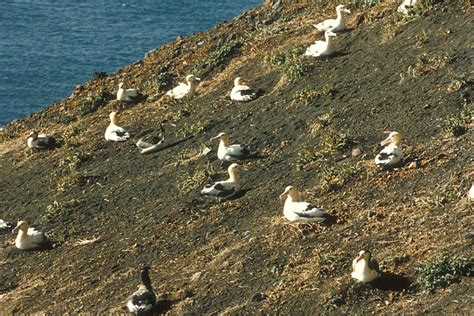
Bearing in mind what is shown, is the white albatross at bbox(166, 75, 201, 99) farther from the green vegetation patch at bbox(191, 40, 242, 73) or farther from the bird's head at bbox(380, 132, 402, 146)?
the bird's head at bbox(380, 132, 402, 146)

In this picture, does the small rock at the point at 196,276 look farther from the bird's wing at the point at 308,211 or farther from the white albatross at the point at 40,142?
the white albatross at the point at 40,142

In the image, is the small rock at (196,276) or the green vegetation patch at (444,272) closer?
the green vegetation patch at (444,272)

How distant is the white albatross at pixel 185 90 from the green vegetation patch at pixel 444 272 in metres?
12.7

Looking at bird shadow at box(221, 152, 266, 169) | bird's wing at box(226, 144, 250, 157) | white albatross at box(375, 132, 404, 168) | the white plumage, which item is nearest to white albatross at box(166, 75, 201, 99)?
bird's wing at box(226, 144, 250, 157)

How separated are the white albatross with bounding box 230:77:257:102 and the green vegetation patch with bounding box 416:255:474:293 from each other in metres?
10.9

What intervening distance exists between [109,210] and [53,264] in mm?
2179

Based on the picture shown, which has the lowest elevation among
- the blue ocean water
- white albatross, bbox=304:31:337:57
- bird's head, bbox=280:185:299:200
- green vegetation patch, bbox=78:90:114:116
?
the blue ocean water

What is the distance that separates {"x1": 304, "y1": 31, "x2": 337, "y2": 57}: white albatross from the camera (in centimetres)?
2700

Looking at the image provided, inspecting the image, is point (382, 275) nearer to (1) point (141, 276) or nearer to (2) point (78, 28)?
(1) point (141, 276)

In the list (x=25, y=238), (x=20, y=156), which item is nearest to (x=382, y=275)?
(x=25, y=238)

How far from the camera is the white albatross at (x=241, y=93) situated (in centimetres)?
2667

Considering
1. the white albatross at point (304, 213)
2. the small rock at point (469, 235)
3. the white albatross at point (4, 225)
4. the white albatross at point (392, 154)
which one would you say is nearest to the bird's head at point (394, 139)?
the white albatross at point (392, 154)

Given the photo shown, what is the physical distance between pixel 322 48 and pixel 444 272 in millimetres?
11592

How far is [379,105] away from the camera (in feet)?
77.9
